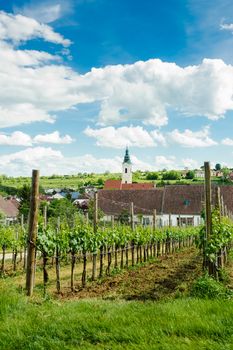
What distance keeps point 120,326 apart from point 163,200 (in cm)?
5636

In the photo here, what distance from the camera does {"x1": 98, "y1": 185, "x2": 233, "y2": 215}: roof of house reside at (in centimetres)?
5844

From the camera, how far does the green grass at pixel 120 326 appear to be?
4621 millimetres

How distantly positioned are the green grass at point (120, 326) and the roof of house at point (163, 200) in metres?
52.6

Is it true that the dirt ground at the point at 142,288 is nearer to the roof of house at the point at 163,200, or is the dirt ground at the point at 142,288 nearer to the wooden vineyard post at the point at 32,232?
the wooden vineyard post at the point at 32,232

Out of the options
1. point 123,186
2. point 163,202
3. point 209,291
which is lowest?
point 209,291

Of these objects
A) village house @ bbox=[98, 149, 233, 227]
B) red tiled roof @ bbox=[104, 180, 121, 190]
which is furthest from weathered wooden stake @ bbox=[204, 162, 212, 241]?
red tiled roof @ bbox=[104, 180, 121, 190]

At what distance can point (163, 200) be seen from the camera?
6100 centimetres

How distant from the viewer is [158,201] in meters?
61.2

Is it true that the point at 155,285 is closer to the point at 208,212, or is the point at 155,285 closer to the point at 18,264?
the point at 208,212

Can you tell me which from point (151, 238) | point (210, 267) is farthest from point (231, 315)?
point (151, 238)

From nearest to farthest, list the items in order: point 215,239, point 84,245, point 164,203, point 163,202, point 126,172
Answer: point 215,239
point 84,245
point 164,203
point 163,202
point 126,172

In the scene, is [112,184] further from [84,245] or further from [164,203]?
[84,245]

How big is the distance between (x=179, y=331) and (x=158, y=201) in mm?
56572

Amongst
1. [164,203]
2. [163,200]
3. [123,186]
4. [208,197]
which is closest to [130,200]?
[163,200]
